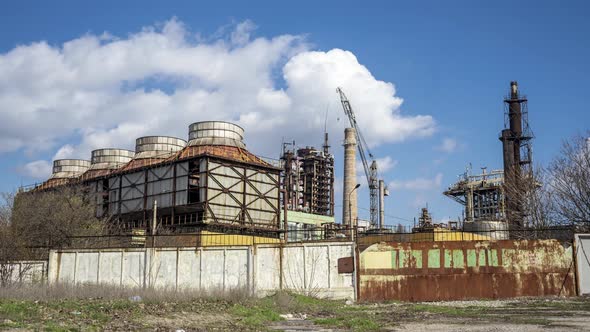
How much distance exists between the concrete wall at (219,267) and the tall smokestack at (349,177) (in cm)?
3993

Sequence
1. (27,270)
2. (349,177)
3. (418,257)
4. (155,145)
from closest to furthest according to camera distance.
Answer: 1. (418,257)
2. (27,270)
3. (155,145)
4. (349,177)

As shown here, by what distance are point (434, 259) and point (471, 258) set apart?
53.1 inches

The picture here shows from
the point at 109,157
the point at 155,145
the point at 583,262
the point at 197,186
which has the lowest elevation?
the point at 583,262

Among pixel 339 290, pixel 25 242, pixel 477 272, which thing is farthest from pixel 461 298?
pixel 25 242

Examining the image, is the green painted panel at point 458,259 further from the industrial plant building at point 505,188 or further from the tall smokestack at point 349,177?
the tall smokestack at point 349,177

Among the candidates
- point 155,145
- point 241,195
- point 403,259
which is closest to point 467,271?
point 403,259

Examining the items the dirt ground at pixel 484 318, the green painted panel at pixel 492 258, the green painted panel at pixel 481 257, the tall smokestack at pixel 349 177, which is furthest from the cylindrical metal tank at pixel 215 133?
the dirt ground at pixel 484 318

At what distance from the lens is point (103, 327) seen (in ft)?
36.5

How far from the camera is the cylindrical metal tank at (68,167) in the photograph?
65188 mm

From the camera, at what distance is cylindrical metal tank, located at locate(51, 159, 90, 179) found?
65188 mm

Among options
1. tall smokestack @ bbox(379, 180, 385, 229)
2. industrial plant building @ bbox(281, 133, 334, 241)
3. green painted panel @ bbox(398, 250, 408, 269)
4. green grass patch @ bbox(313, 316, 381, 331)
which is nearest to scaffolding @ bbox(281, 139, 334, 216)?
industrial plant building @ bbox(281, 133, 334, 241)

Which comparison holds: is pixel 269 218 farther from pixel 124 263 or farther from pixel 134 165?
pixel 124 263

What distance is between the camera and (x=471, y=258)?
21.1 metres

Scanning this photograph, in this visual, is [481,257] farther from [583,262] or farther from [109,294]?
[109,294]
